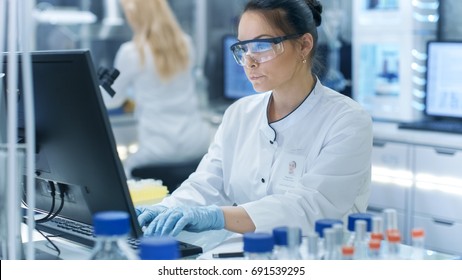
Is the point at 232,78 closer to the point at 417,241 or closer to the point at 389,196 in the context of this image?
the point at 389,196

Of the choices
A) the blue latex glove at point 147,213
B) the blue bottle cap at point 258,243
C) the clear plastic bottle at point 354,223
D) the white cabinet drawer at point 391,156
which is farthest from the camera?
the white cabinet drawer at point 391,156

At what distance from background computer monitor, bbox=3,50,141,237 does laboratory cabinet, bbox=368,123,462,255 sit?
225cm

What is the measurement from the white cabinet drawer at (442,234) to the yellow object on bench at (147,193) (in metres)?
1.94

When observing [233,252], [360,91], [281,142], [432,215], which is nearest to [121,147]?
[360,91]

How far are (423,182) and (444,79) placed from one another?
603mm

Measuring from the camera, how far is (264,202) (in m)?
1.79

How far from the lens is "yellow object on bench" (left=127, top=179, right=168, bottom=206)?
6.98ft

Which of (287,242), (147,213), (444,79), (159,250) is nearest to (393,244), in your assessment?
(287,242)

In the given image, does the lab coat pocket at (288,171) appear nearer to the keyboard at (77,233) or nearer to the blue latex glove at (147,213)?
the blue latex glove at (147,213)

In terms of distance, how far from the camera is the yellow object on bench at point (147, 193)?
6.98 feet

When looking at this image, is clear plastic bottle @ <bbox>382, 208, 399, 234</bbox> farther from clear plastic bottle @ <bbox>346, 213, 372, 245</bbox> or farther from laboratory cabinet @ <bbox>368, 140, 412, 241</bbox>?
laboratory cabinet @ <bbox>368, 140, 412, 241</bbox>

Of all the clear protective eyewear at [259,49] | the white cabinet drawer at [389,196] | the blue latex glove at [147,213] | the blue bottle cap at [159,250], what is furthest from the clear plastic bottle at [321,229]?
the white cabinet drawer at [389,196]

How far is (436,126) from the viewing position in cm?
375

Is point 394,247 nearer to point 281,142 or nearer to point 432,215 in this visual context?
point 281,142
